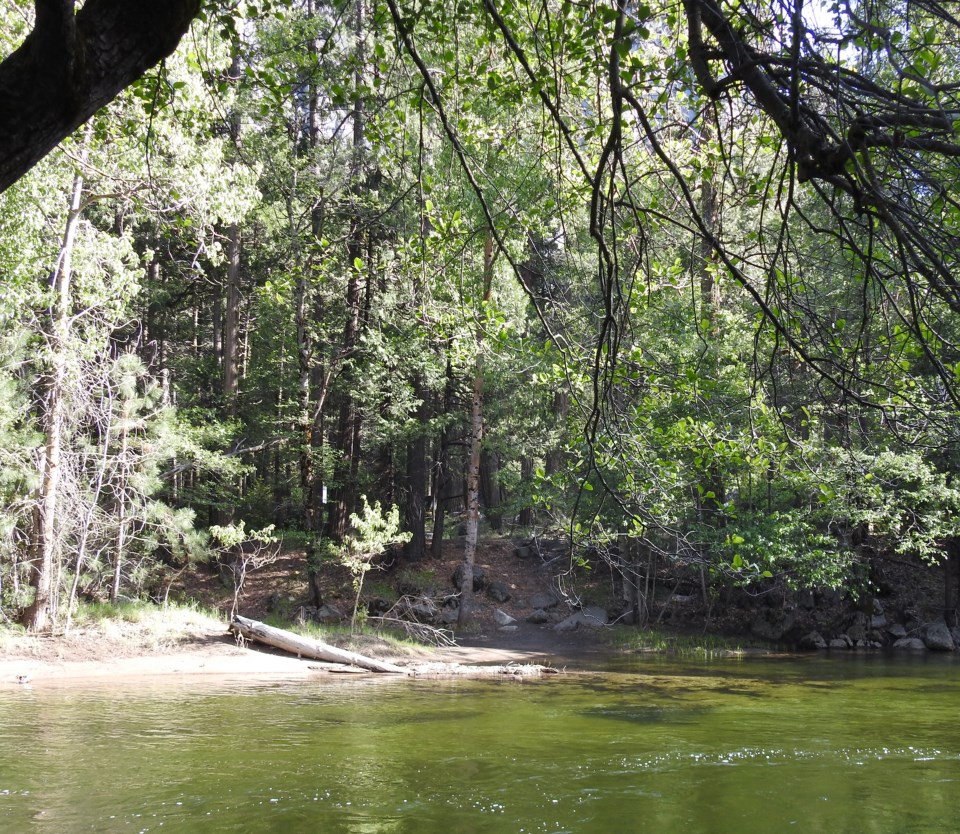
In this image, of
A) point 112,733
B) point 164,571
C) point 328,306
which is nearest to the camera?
point 112,733

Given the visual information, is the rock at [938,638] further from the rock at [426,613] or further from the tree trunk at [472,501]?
the rock at [426,613]

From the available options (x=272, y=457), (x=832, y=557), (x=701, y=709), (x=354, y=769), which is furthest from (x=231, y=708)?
(x=272, y=457)

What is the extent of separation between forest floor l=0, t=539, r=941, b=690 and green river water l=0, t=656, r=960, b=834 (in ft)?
5.28

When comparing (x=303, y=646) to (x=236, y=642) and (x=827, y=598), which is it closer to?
(x=236, y=642)

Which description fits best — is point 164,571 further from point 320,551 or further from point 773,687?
point 773,687

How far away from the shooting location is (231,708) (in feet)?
35.3

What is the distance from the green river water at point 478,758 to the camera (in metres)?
6.40

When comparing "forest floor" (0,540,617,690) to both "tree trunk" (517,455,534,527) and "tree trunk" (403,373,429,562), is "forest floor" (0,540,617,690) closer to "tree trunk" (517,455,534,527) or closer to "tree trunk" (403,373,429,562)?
"tree trunk" (403,373,429,562)

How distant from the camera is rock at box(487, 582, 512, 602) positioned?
22.6 m

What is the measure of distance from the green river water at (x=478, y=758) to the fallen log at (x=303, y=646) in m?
1.75

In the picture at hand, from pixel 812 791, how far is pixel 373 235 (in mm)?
16300

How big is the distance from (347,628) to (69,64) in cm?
1693

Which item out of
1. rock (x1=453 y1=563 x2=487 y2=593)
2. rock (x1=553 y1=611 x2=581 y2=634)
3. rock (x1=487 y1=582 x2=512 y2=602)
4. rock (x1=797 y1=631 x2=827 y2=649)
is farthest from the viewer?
rock (x1=453 y1=563 x2=487 y2=593)

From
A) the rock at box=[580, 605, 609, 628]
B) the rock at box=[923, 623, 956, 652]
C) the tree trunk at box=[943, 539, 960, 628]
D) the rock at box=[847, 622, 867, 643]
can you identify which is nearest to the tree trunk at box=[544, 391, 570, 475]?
the rock at box=[580, 605, 609, 628]
